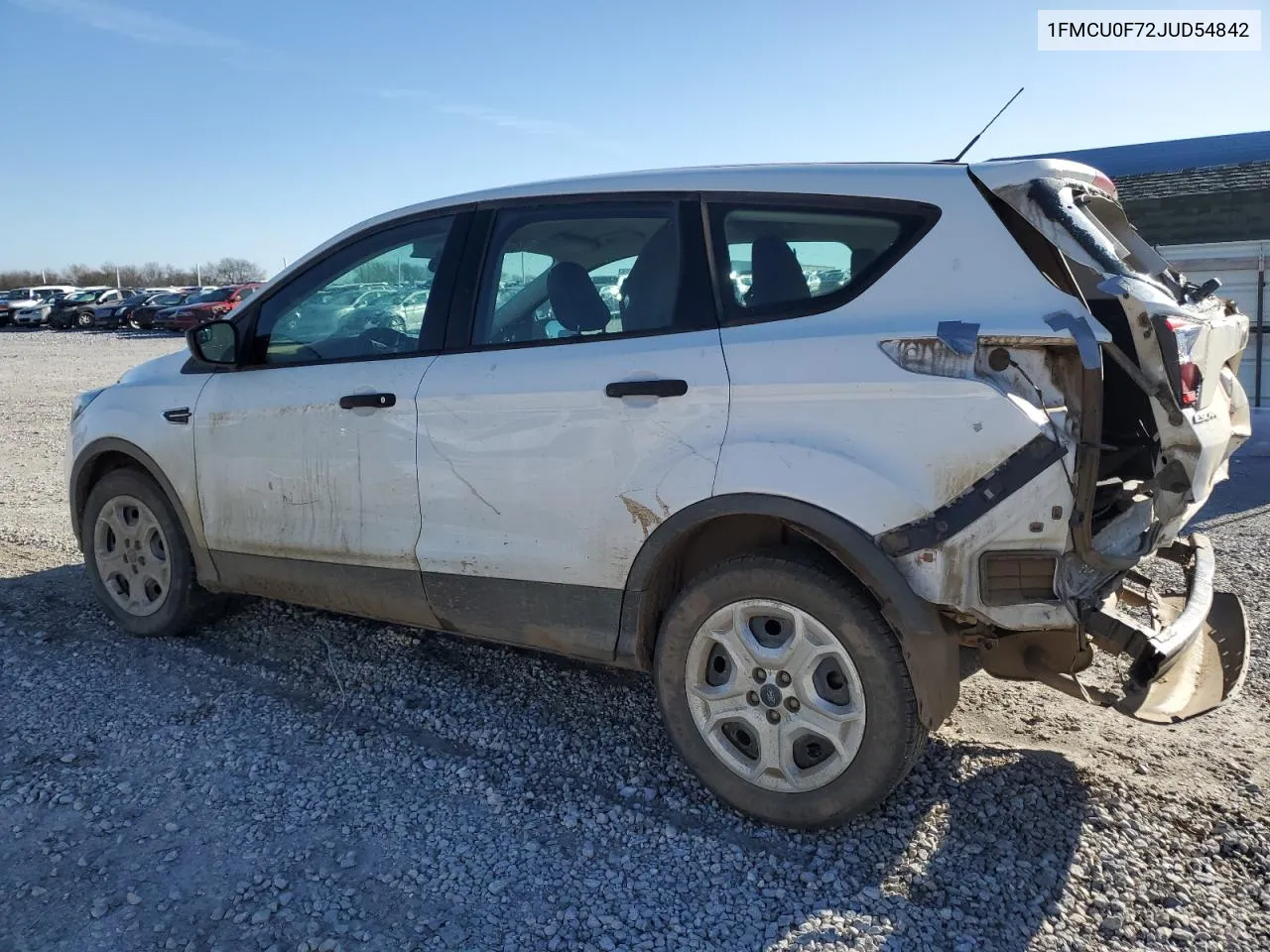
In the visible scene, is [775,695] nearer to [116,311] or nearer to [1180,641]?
[1180,641]

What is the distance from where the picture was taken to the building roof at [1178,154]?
21422 millimetres

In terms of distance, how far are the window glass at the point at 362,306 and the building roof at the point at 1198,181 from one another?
14544 millimetres

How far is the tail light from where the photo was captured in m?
2.79

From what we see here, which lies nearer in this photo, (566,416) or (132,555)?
(566,416)

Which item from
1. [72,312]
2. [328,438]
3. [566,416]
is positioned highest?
[566,416]

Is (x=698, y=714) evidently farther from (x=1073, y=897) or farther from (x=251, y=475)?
(x=251, y=475)

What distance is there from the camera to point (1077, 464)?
2.73 metres

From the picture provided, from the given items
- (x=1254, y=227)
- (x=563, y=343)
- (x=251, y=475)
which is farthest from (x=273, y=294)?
(x=1254, y=227)

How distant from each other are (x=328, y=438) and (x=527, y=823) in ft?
5.51

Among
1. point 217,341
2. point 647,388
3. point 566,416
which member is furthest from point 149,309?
point 647,388

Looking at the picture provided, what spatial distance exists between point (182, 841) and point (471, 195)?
245cm

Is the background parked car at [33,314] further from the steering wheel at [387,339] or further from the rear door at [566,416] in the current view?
the rear door at [566,416]

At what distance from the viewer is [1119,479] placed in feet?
10.2

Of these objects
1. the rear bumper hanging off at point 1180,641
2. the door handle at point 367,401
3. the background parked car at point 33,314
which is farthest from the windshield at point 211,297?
the rear bumper hanging off at point 1180,641
